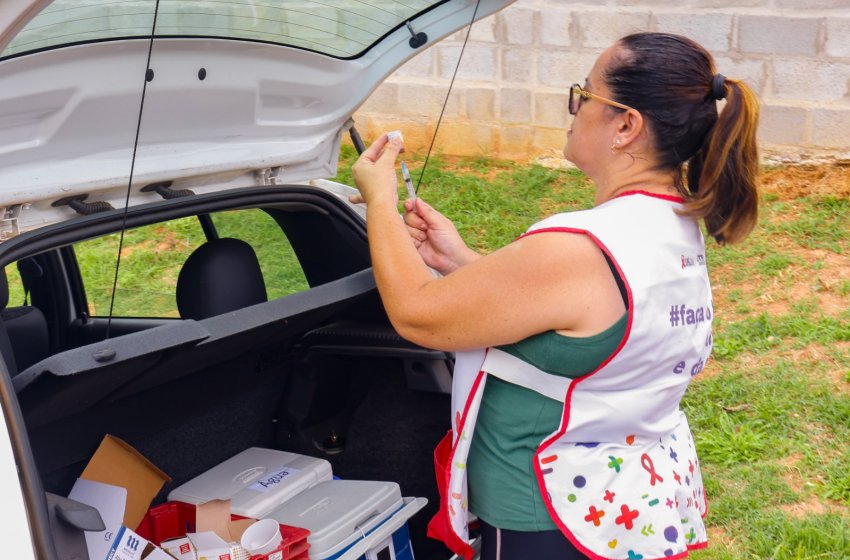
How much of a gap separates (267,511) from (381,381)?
50 centimetres

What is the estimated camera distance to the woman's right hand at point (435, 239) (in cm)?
230

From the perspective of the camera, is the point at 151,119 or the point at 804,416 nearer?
the point at 151,119

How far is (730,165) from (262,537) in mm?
1256

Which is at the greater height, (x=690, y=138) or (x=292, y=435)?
(x=690, y=138)

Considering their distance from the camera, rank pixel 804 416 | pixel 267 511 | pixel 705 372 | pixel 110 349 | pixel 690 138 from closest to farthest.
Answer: pixel 110 349
pixel 690 138
pixel 267 511
pixel 804 416
pixel 705 372

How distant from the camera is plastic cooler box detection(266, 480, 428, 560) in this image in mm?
2357

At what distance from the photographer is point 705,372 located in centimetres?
472

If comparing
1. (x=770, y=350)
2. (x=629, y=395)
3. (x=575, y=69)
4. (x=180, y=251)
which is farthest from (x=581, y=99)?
(x=575, y=69)

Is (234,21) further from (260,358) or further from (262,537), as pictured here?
(262,537)

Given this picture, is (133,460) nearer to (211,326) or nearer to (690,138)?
(211,326)

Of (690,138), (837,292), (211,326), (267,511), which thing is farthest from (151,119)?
(837,292)

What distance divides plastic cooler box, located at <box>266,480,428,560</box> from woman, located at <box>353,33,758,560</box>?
0.40 m

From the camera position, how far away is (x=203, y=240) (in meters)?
2.86

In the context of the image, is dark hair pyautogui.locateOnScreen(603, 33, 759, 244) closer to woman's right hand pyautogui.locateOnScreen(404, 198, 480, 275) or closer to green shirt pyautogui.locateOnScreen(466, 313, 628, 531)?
green shirt pyautogui.locateOnScreen(466, 313, 628, 531)
